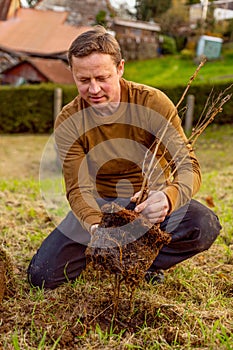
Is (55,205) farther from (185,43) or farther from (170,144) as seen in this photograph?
(185,43)

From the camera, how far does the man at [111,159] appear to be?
235cm

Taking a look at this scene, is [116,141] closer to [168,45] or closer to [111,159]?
[111,159]

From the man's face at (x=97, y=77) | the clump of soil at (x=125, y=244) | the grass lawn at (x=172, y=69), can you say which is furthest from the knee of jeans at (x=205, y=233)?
the grass lawn at (x=172, y=69)

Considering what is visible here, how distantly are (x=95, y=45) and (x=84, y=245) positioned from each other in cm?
115

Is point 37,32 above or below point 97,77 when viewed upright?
below

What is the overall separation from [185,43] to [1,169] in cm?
1595

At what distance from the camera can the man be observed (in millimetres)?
2346

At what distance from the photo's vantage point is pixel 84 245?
267 centimetres

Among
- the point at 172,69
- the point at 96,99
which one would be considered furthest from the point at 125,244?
the point at 172,69

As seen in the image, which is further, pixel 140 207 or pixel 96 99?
pixel 96 99

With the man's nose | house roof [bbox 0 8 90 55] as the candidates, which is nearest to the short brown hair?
the man's nose

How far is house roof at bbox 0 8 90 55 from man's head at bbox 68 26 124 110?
15370 mm

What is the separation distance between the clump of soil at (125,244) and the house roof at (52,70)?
13918 millimetres

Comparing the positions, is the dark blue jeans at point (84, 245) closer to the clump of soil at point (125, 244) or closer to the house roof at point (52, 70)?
the clump of soil at point (125, 244)
